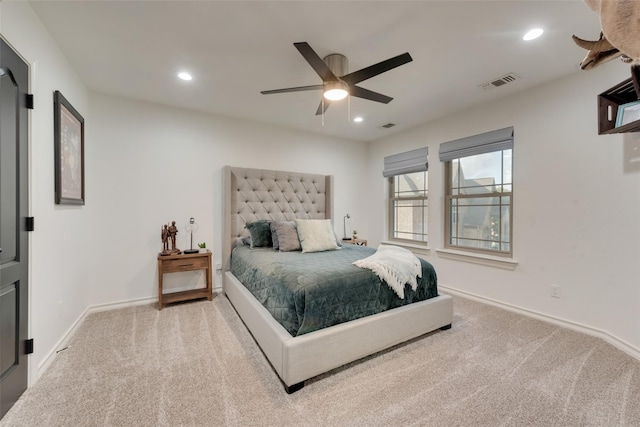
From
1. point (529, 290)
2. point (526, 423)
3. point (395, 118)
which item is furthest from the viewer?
point (395, 118)

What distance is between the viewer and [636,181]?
2182 mm

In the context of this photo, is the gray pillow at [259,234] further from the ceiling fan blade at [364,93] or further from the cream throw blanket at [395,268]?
the ceiling fan blade at [364,93]

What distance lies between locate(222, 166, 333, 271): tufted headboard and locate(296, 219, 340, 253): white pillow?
80 centimetres

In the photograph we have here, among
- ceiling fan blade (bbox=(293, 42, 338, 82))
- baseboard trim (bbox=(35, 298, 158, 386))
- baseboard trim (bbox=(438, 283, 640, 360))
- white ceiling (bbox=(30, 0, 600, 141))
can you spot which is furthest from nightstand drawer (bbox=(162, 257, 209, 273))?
baseboard trim (bbox=(438, 283, 640, 360))

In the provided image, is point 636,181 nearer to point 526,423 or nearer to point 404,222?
point 526,423

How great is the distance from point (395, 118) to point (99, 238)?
4113 mm

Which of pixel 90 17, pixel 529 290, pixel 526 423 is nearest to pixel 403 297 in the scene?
pixel 526 423

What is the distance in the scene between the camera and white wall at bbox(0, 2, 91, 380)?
1.75 meters

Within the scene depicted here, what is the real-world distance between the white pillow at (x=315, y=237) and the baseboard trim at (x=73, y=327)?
203 centimetres

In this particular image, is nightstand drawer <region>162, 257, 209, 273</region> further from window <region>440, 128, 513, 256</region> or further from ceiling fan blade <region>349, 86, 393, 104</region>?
window <region>440, 128, 513, 256</region>

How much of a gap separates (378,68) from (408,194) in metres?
2.98

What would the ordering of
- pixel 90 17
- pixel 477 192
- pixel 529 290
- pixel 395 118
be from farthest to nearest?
pixel 395 118
pixel 477 192
pixel 529 290
pixel 90 17

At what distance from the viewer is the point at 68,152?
94.1 inches

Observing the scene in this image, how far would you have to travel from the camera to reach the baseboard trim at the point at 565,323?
218cm
